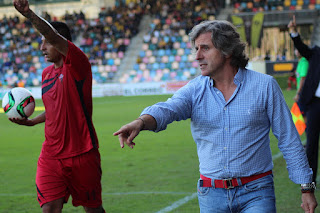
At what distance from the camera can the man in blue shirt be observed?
3.46 meters

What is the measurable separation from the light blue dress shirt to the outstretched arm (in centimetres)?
24

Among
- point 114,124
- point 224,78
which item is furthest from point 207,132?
point 114,124

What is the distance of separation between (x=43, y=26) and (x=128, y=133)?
1.70 meters

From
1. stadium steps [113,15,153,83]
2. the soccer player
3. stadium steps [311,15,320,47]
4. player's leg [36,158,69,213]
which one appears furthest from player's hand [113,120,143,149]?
stadium steps [311,15,320,47]

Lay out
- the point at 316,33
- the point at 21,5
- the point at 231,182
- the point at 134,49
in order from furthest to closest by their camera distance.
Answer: the point at 134,49, the point at 316,33, the point at 21,5, the point at 231,182

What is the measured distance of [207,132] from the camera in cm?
353

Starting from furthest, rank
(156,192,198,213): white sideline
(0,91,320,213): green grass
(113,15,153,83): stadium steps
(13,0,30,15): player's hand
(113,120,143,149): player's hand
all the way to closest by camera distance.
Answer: (113,15,153,83): stadium steps
(0,91,320,213): green grass
(156,192,198,213): white sideline
(13,0,30,15): player's hand
(113,120,143,149): player's hand

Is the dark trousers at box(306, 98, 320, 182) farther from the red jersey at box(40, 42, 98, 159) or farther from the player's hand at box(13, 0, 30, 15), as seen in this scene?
the player's hand at box(13, 0, 30, 15)

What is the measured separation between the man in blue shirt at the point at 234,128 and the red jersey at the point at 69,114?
156cm

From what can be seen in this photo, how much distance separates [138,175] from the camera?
30.2 ft

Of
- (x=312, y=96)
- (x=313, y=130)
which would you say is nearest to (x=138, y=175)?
(x=313, y=130)

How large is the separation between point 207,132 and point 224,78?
0.37 m

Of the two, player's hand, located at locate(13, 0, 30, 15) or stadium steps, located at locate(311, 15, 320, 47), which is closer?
player's hand, located at locate(13, 0, 30, 15)

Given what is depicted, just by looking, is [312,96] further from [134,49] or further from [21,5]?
[134,49]
